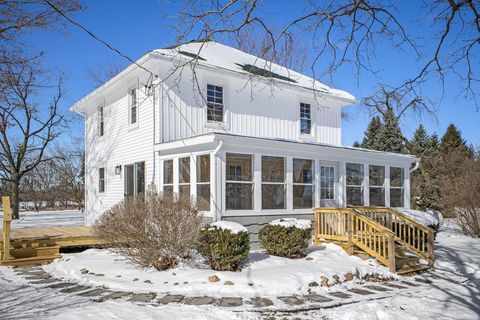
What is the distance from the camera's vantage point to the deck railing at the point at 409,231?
8.68 metres

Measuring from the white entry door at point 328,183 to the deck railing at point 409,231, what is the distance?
3.84 feet

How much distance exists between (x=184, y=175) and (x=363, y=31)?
6.24 m

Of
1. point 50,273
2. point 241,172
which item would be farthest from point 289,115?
point 50,273

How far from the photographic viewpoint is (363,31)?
5.28 meters

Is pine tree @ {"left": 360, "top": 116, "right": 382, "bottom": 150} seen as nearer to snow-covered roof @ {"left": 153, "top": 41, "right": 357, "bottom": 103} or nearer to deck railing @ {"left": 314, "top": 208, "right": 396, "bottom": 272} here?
snow-covered roof @ {"left": 153, "top": 41, "right": 357, "bottom": 103}

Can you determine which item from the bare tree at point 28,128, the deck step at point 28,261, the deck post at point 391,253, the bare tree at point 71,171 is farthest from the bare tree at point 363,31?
the bare tree at point 71,171

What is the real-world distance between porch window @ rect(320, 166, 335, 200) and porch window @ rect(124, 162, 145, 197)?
533cm

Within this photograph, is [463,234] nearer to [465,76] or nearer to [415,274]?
[415,274]

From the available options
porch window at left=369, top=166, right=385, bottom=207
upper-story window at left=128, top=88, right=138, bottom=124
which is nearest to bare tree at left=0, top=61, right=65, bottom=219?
upper-story window at left=128, top=88, right=138, bottom=124

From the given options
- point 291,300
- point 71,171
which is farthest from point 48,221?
point 291,300

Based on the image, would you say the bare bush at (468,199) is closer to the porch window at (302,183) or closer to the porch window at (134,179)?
the porch window at (302,183)

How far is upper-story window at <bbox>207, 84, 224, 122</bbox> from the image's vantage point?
1159 centimetres

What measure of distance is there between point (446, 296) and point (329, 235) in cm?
347

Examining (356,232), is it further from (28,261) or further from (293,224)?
(28,261)
